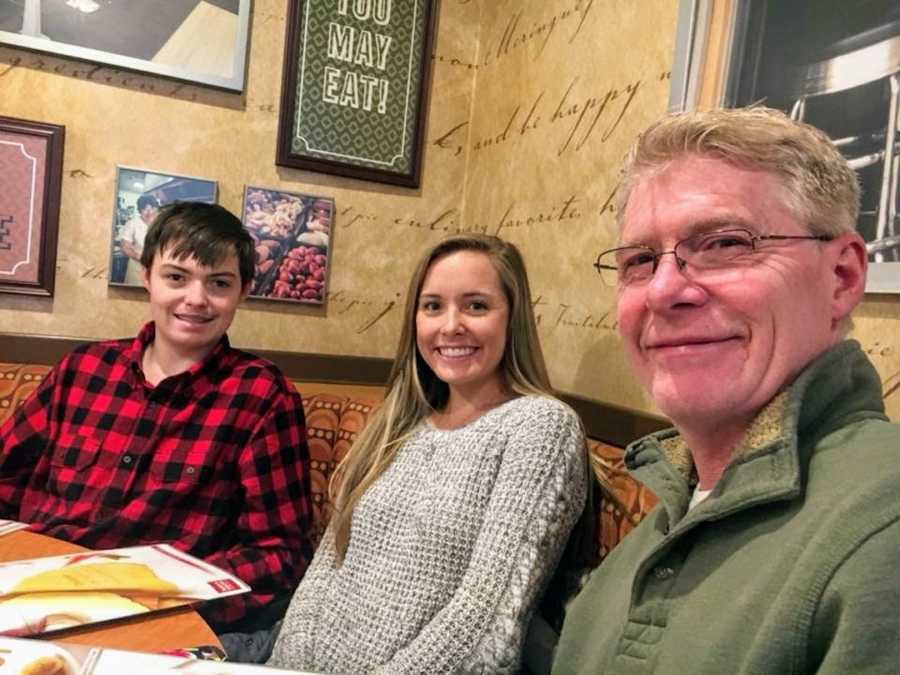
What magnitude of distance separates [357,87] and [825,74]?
1470 mm

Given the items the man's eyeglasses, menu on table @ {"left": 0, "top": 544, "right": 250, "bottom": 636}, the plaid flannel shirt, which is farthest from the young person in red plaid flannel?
the man's eyeglasses

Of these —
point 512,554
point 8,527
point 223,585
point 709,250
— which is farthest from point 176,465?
point 709,250

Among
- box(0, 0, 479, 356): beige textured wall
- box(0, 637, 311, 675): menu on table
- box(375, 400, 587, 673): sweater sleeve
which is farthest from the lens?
box(0, 0, 479, 356): beige textured wall

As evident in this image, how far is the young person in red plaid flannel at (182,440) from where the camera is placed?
4.76 ft

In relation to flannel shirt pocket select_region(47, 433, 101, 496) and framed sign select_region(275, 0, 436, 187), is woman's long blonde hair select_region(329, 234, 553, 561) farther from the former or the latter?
framed sign select_region(275, 0, 436, 187)

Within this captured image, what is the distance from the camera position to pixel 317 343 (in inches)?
90.6

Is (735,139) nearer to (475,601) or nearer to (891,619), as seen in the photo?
(891,619)

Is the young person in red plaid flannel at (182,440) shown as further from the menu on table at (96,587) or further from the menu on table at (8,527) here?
the menu on table at (96,587)

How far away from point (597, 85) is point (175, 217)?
42.4 inches

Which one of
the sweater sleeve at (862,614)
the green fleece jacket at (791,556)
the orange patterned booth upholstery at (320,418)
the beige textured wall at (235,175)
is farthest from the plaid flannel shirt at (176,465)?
the sweater sleeve at (862,614)

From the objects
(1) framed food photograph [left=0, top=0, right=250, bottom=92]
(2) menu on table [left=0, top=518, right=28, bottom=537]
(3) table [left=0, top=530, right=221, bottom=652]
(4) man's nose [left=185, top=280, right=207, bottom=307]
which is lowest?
(2) menu on table [left=0, top=518, right=28, bottom=537]

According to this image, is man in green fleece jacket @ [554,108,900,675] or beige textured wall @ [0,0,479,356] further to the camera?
beige textured wall @ [0,0,479,356]

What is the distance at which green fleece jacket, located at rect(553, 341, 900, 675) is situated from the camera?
48 centimetres

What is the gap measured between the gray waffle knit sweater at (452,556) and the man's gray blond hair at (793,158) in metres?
0.62
